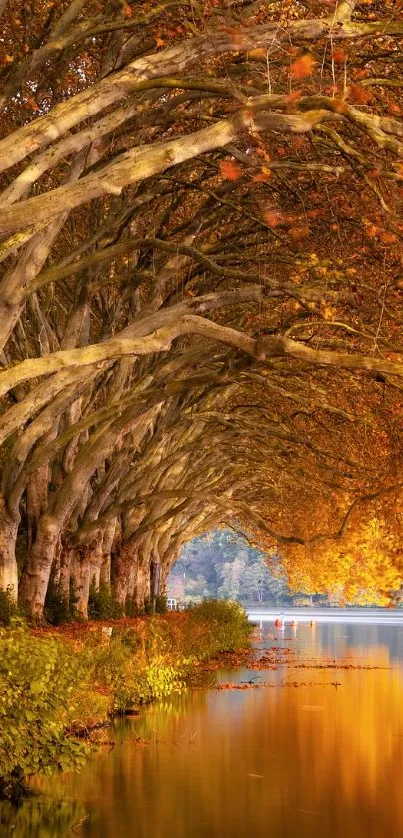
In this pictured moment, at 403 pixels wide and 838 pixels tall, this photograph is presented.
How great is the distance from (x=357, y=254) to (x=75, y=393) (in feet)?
15.5

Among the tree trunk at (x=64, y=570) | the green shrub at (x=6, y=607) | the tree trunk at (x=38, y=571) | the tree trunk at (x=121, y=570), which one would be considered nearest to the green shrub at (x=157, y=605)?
the tree trunk at (x=121, y=570)

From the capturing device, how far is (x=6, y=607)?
21875 mm

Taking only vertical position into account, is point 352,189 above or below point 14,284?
above

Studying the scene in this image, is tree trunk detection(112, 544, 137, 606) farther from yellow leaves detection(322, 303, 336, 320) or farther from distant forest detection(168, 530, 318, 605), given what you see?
distant forest detection(168, 530, 318, 605)

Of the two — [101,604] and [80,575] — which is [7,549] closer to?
[80,575]

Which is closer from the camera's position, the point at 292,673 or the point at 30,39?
the point at 30,39

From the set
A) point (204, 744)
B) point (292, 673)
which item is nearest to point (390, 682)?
point (292, 673)

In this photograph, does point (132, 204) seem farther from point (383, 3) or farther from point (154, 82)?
point (154, 82)

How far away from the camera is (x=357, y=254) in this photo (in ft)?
64.1

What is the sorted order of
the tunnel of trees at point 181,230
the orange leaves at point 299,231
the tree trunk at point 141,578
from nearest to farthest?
the tunnel of trees at point 181,230
the orange leaves at point 299,231
the tree trunk at point 141,578

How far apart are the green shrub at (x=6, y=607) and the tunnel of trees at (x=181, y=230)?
0.66 meters

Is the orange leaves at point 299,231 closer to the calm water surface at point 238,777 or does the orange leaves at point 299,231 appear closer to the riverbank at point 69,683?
the riverbank at point 69,683

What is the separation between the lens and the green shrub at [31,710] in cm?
1333

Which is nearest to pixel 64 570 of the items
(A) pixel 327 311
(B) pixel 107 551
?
→ (B) pixel 107 551
